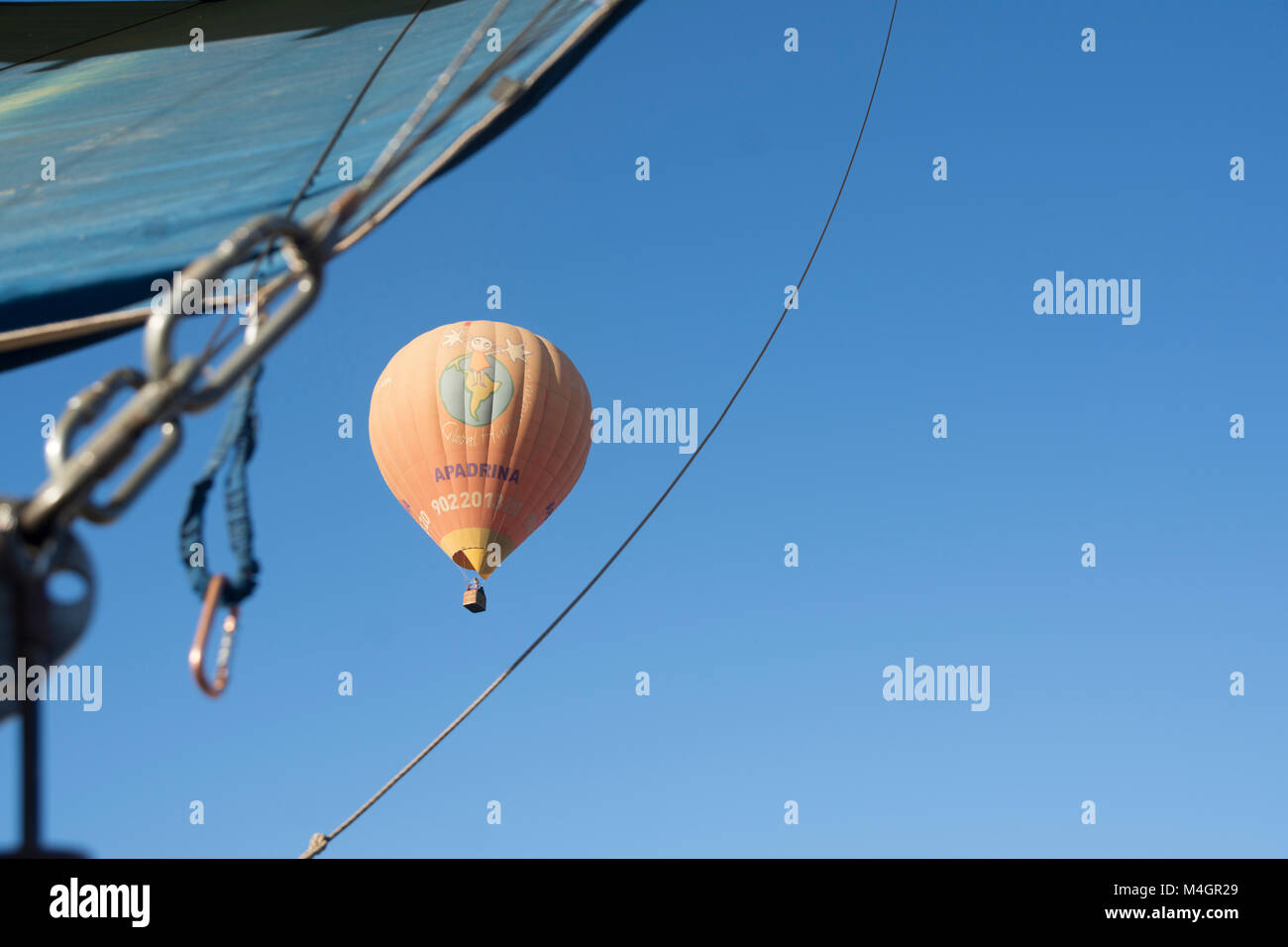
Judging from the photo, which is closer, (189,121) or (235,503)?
(235,503)

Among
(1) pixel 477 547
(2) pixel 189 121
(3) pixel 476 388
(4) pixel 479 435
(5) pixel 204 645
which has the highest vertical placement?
(3) pixel 476 388

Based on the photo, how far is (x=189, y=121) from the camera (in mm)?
3768

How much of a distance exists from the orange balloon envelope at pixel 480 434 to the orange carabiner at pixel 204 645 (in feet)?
51.5

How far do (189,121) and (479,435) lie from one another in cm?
1350

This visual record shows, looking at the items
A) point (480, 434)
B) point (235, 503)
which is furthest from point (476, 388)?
point (235, 503)

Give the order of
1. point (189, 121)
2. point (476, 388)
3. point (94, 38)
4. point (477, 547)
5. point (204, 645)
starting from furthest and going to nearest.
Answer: point (477, 547)
point (476, 388)
point (94, 38)
point (189, 121)
point (204, 645)

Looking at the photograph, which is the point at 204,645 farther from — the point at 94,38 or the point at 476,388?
the point at 476,388

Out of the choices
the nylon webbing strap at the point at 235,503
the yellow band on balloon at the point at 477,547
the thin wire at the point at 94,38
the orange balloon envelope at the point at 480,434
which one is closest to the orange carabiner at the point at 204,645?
the nylon webbing strap at the point at 235,503

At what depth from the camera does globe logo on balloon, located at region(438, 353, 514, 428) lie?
1728 cm

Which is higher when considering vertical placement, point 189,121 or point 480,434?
point 480,434

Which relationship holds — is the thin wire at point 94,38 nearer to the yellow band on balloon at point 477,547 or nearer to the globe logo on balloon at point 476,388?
the globe logo on balloon at point 476,388

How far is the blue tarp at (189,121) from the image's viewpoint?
3295 mm

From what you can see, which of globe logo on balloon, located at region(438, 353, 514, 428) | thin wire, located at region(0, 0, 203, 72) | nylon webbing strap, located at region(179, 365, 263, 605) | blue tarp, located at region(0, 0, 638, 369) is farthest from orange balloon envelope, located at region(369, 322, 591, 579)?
nylon webbing strap, located at region(179, 365, 263, 605)
